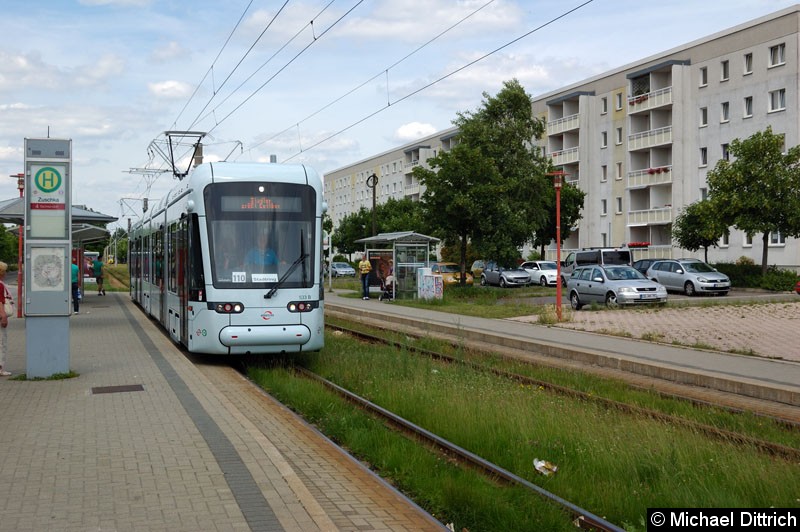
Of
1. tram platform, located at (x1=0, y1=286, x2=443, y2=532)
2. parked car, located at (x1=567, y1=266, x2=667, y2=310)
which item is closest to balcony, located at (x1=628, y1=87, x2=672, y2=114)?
parked car, located at (x1=567, y1=266, x2=667, y2=310)

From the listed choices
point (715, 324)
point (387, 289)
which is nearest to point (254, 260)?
point (715, 324)

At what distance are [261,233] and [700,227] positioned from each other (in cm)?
3377

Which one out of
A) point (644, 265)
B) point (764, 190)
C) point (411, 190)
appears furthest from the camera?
point (411, 190)

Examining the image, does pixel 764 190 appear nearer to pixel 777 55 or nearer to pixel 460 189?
pixel 460 189

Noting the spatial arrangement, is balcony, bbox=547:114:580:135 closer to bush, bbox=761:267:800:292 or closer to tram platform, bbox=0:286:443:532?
bush, bbox=761:267:800:292

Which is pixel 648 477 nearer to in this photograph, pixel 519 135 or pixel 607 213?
pixel 519 135

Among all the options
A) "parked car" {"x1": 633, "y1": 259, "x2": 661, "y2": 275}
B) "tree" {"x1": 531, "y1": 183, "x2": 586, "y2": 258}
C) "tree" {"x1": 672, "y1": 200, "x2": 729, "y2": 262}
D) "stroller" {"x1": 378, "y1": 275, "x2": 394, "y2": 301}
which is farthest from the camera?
"tree" {"x1": 531, "y1": 183, "x2": 586, "y2": 258}

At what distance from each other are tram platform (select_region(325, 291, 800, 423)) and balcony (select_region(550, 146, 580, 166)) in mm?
42666

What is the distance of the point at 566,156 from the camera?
66875mm

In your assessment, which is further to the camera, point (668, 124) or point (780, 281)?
point (668, 124)

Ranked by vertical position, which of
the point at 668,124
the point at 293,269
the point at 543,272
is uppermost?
the point at 668,124

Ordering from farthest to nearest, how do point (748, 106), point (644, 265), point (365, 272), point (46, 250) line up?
1. point (748, 106)
2. point (644, 265)
3. point (365, 272)
4. point (46, 250)

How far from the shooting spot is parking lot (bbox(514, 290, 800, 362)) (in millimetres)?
17453

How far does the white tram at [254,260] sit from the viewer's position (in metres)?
13.6
